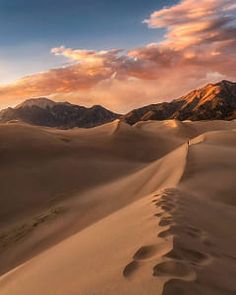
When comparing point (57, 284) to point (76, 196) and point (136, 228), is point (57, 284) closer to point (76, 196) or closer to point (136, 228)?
point (136, 228)

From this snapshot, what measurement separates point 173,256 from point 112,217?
13.7ft

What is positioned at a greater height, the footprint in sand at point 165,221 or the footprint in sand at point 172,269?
the footprint in sand at point 172,269

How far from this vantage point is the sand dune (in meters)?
3.73

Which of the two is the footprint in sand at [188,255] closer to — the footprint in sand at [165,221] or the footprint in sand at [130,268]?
the footprint in sand at [130,268]

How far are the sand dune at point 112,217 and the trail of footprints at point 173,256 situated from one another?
0.01 metres

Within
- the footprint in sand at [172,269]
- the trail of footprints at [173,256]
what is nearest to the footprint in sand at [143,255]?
the trail of footprints at [173,256]

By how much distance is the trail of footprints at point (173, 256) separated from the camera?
3.51 m

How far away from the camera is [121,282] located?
11.5 ft

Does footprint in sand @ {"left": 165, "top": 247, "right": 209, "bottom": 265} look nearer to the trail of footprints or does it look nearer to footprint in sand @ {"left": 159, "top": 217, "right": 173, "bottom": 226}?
the trail of footprints

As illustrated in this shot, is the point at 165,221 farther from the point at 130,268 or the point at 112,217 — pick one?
the point at 112,217

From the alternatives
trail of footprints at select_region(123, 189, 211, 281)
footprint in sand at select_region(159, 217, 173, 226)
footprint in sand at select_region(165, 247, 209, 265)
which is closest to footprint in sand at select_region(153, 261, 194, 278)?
trail of footprints at select_region(123, 189, 211, 281)

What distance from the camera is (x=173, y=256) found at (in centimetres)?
389

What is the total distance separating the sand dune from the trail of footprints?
0.04ft

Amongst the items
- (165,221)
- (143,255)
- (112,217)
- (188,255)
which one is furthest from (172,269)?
(112,217)
